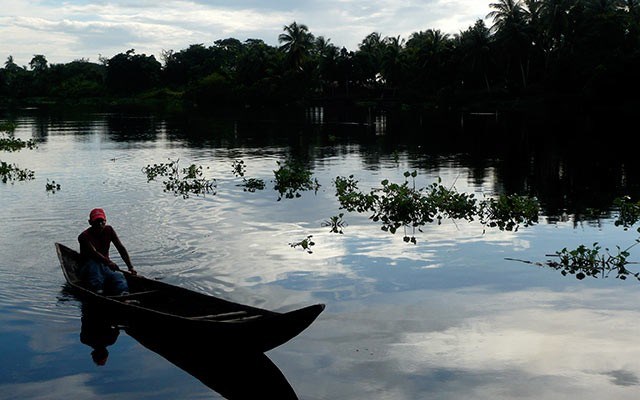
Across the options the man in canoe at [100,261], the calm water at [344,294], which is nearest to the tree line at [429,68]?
the calm water at [344,294]

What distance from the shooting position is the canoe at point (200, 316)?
9281mm

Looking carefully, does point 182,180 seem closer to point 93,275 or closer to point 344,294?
point 93,275

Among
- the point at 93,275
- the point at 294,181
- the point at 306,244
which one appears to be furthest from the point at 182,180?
the point at 93,275

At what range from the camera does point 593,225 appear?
20.3 meters

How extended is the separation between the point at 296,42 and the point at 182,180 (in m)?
89.7

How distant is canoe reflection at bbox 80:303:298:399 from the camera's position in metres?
9.75

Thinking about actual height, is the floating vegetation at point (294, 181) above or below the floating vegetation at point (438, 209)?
above

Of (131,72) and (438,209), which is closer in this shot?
(438,209)

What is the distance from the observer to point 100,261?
1323 centimetres

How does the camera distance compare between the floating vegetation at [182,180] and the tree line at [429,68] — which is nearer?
the floating vegetation at [182,180]

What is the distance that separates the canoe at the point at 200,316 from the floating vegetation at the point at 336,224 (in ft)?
26.4

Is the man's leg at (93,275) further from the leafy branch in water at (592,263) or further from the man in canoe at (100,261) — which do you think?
the leafy branch in water at (592,263)

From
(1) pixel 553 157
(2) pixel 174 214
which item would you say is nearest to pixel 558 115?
(1) pixel 553 157

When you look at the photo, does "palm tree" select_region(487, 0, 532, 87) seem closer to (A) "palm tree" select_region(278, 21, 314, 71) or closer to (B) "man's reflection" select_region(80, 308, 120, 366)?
→ (A) "palm tree" select_region(278, 21, 314, 71)
